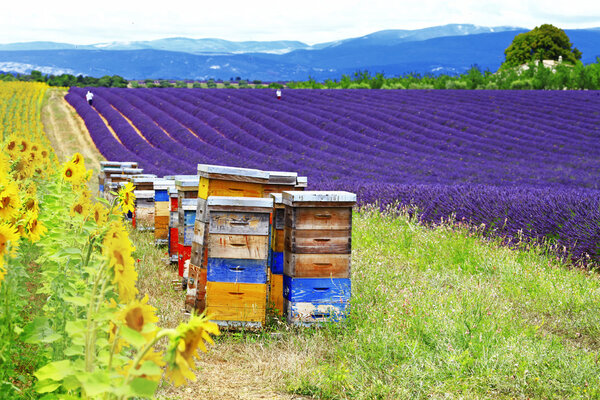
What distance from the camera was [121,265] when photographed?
5.68 ft

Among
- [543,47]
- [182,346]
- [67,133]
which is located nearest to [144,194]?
[182,346]

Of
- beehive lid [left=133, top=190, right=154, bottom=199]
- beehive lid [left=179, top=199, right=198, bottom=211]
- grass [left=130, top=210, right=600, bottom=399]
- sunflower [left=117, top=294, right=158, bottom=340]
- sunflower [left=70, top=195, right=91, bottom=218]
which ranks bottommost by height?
grass [left=130, top=210, right=600, bottom=399]

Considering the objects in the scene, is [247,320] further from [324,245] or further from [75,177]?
[75,177]

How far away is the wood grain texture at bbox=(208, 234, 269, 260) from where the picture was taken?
4496 mm

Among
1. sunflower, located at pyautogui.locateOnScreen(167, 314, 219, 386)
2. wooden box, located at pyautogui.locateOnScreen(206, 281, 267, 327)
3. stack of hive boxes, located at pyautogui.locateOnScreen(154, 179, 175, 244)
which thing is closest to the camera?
sunflower, located at pyautogui.locateOnScreen(167, 314, 219, 386)

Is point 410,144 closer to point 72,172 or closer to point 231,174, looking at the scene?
point 231,174

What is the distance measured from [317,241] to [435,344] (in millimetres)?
1204

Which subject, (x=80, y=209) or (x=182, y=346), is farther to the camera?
(x=80, y=209)

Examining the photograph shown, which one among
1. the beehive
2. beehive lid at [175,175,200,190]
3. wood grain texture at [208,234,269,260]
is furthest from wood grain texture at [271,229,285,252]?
beehive lid at [175,175,200,190]

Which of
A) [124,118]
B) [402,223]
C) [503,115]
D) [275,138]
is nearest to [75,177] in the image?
[402,223]

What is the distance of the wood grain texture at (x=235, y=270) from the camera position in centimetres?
451

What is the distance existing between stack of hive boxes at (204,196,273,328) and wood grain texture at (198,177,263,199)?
303 millimetres

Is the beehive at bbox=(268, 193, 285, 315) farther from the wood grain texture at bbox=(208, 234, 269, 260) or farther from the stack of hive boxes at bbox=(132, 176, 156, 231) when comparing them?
the stack of hive boxes at bbox=(132, 176, 156, 231)

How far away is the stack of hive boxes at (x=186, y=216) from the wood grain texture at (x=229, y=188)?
0.98 meters
